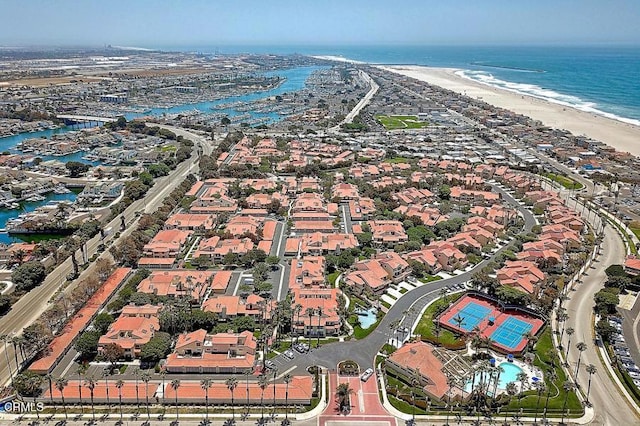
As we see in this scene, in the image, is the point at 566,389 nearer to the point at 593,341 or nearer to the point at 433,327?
the point at 593,341

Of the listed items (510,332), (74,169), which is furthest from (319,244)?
(74,169)

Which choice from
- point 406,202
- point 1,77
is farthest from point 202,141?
point 1,77

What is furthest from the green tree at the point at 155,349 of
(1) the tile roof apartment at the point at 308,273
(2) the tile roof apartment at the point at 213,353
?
(1) the tile roof apartment at the point at 308,273

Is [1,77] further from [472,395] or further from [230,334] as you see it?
[472,395]

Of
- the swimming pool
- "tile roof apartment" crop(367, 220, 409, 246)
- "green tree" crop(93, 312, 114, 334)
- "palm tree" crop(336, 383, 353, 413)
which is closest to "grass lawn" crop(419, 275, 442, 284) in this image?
"tile roof apartment" crop(367, 220, 409, 246)

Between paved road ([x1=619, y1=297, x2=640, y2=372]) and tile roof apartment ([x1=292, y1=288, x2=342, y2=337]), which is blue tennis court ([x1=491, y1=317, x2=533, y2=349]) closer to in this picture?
paved road ([x1=619, y1=297, x2=640, y2=372])

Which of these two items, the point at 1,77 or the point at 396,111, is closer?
the point at 396,111

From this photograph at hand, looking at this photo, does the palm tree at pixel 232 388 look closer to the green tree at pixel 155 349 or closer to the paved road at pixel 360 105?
the green tree at pixel 155 349
